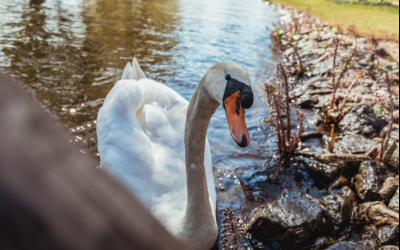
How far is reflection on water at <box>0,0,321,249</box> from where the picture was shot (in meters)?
4.41

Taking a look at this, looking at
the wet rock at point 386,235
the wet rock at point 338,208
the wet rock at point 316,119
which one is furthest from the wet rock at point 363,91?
the wet rock at point 386,235

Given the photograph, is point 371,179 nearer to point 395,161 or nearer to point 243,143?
point 395,161

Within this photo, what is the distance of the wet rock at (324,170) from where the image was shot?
4.14 meters

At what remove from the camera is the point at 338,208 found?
3527mm

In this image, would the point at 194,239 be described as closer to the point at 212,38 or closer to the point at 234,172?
the point at 234,172

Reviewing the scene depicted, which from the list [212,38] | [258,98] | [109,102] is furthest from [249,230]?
[212,38]

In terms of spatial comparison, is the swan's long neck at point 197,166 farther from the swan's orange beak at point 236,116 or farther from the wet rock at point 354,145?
the wet rock at point 354,145

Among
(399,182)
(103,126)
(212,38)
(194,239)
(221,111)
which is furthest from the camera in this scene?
(212,38)

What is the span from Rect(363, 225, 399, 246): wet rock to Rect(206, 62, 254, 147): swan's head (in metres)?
2.29

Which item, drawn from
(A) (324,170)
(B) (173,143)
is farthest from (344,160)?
(B) (173,143)

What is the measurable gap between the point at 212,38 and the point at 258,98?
5.57 meters

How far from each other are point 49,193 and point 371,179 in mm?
4304

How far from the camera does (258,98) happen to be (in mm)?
7141

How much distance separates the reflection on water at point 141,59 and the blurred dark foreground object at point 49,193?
3.18 m
